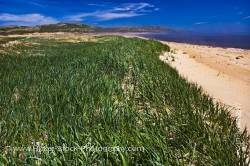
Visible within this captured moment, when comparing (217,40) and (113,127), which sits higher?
(113,127)

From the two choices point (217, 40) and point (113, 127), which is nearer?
point (113, 127)

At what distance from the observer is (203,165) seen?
3768mm

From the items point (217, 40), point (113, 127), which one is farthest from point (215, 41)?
point (113, 127)

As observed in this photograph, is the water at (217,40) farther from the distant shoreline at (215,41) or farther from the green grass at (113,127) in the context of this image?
the green grass at (113,127)

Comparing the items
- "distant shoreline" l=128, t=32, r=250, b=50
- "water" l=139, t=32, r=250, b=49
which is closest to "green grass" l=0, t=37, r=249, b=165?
"distant shoreline" l=128, t=32, r=250, b=50

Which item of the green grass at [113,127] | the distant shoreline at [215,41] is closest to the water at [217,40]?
the distant shoreline at [215,41]

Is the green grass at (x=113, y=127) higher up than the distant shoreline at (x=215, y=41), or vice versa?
the green grass at (x=113, y=127)

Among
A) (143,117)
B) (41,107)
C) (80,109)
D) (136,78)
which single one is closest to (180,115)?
(143,117)

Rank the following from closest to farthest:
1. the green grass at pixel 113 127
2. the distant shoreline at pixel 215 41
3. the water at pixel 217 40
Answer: the green grass at pixel 113 127 < the distant shoreline at pixel 215 41 < the water at pixel 217 40

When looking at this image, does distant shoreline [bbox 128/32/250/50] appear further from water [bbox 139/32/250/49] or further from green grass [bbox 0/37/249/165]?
green grass [bbox 0/37/249/165]

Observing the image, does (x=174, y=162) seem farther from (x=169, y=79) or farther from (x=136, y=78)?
(x=136, y=78)

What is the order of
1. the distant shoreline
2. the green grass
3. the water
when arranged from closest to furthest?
the green grass, the distant shoreline, the water

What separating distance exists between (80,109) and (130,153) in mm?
1821

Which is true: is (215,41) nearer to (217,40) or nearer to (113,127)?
(217,40)
